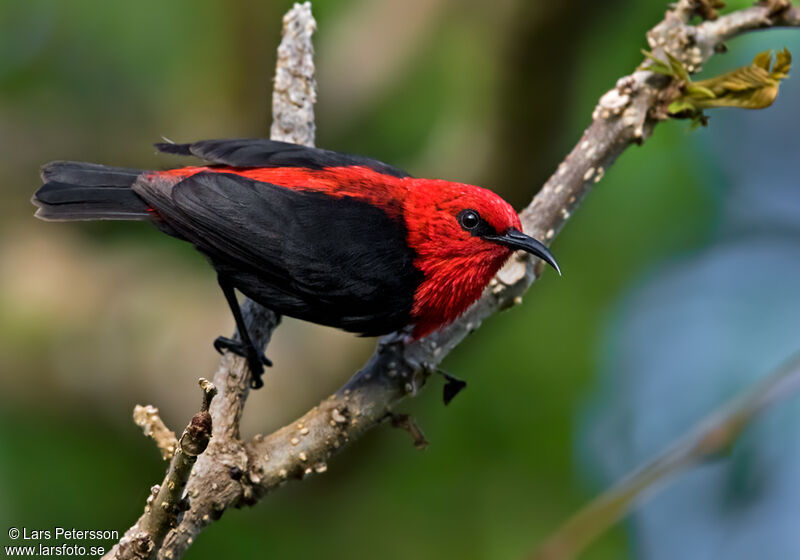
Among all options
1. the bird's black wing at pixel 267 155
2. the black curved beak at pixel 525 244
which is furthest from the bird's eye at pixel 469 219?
the bird's black wing at pixel 267 155

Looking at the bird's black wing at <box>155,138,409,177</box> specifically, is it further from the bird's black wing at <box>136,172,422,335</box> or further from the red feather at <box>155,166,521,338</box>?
the bird's black wing at <box>136,172,422,335</box>

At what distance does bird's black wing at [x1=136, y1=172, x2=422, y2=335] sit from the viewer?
2.85m

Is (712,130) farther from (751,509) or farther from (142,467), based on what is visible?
(142,467)

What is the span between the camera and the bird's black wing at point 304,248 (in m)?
2.85

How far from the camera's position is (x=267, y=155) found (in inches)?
121

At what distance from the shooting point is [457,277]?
9.49 feet

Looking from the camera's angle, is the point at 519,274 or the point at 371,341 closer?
the point at 519,274

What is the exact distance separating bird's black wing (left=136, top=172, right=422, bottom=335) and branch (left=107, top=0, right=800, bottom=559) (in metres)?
0.19

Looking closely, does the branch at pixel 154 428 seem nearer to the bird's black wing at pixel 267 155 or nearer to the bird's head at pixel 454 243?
the bird's head at pixel 454 243

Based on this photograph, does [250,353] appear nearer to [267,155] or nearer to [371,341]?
[267,155]

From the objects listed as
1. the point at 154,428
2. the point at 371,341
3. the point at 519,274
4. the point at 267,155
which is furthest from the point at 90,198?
the point at 371,341

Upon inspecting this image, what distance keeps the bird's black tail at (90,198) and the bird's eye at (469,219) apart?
1.15 meters

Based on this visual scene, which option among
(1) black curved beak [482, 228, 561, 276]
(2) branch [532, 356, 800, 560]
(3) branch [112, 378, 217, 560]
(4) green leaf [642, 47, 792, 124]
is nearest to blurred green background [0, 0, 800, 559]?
(4) green leaf [642, 47, 792, 124]

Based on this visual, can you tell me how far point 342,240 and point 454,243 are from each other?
0.39 meters
